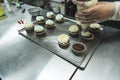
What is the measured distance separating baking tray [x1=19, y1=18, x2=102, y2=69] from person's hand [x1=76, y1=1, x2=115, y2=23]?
140 millimetres

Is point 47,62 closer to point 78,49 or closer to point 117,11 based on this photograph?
point 78,49

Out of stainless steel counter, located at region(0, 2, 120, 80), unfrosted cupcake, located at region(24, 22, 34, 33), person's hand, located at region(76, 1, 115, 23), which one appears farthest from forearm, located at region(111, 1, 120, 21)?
unfrosted cupcake, located at region(24, 22, 34, 33)

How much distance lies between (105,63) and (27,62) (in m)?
0.40

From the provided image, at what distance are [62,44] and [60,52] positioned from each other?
48mm

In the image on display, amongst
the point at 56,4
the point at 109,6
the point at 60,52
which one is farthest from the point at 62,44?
the point at 56,4

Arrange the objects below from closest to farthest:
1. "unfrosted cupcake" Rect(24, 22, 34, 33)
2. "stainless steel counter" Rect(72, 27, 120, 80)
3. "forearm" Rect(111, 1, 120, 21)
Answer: "stainless steel counter" Rect(72, 27, 120, 80) < "forearm" Rect(111, 1, 120, 21) < "unfrosted cupcake" Rect(24, 22, 34, 33)

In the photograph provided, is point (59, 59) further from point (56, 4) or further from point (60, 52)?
point (56, 4)

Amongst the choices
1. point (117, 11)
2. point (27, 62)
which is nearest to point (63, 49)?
point (27, 62)

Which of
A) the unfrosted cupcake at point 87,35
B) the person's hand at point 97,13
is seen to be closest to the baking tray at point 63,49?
the unfrosted cupcake at point 87,35

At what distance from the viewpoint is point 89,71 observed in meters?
0.60

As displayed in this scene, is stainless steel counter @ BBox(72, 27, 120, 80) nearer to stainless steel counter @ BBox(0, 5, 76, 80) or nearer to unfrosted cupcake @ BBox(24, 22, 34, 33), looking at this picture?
stainless steel counter @ BBox(0, 5, 76, 80)

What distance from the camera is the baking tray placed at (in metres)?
0.65

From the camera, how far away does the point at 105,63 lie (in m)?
0.64

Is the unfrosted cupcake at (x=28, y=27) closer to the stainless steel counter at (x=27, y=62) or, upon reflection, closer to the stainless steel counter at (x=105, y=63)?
the stainless steel counter at (x=27, y=62)
